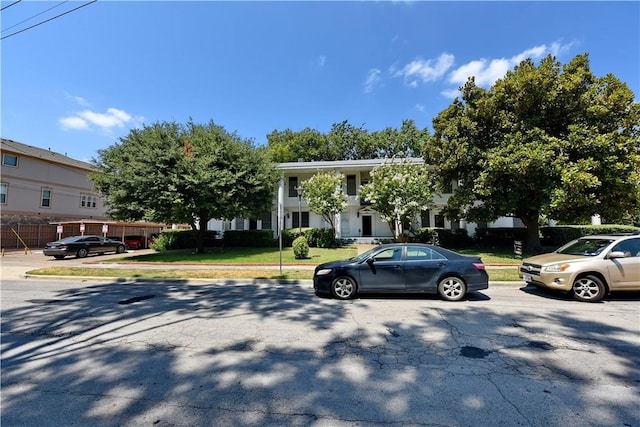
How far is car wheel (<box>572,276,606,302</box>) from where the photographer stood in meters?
7.85

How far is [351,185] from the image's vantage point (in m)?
29.9

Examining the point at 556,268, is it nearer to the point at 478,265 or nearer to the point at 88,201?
the point at 478,265

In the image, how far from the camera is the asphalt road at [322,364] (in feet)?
9.96

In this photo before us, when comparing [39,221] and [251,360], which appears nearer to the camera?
[251,360]

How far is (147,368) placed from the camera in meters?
4.06

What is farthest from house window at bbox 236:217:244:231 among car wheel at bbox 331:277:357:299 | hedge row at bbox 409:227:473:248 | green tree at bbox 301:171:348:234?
car wheel at bbox 331:277:357:299

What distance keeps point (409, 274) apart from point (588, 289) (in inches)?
179

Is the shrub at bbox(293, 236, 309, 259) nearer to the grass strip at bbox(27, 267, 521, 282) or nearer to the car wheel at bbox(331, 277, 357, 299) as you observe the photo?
the grass strip at bbox(27, 267, 521, 282)

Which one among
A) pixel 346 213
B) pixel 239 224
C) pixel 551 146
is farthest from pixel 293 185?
pixel 551 146

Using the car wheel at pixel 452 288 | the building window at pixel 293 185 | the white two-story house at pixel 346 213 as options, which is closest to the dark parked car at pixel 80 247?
the white two-story house at pixel 346 213

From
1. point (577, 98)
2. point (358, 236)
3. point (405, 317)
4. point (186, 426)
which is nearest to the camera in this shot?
point (186, 426)

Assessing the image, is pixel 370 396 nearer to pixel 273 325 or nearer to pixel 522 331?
pixel 273 325

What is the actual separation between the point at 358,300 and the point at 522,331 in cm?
360

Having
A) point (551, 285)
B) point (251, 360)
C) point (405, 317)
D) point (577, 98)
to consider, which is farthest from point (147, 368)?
point (577, 98)
